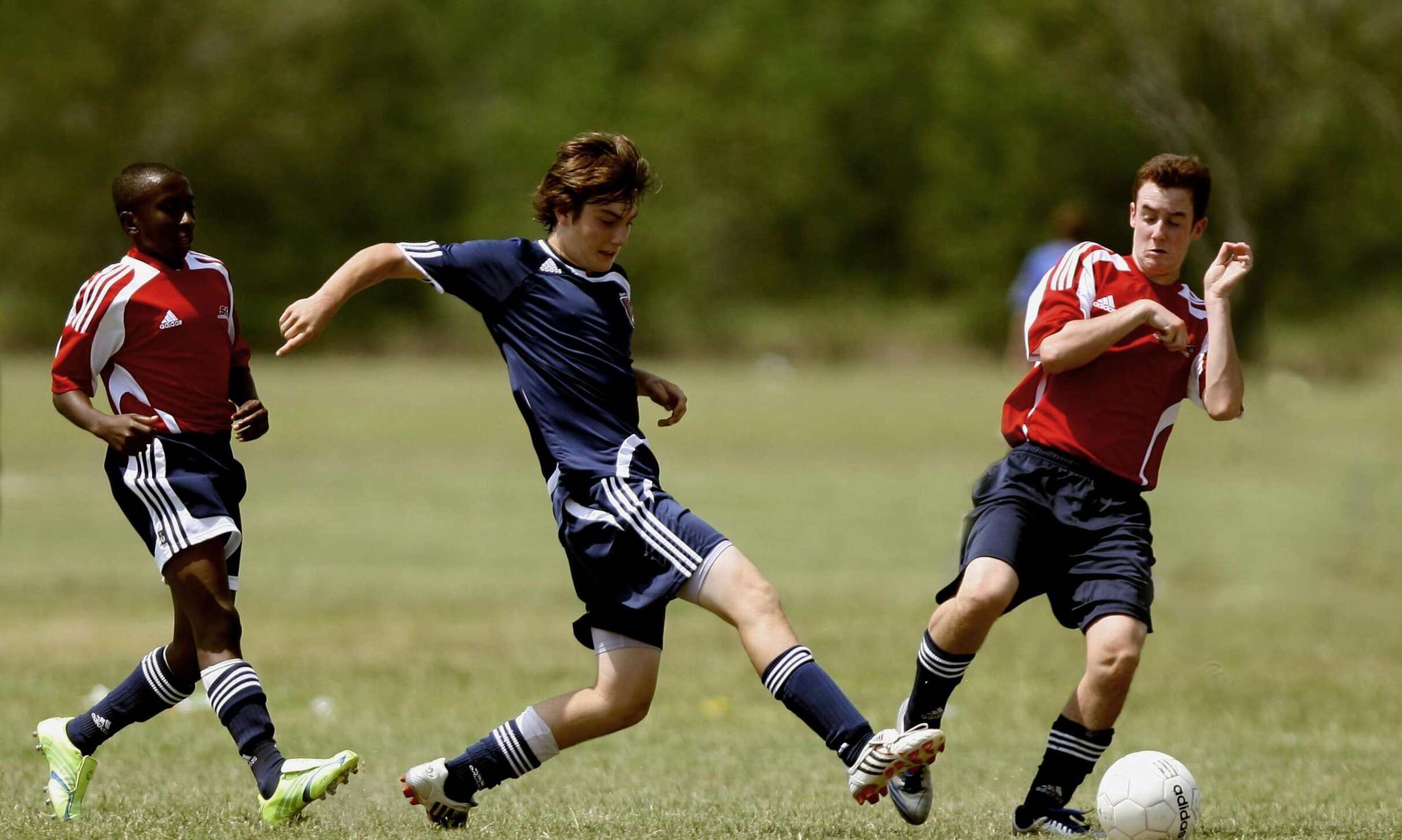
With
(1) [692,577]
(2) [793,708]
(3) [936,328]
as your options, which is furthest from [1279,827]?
(3) [936,328]

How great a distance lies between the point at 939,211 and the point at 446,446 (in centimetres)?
2741

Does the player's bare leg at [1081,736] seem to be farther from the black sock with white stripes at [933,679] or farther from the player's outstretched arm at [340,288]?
the player's outstretched arm at [340,288]

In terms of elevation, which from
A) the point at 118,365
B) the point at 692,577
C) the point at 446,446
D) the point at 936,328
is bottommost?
the point at 692,577

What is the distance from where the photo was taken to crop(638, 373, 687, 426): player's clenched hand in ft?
17.9

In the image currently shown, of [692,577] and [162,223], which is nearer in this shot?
[692,577]

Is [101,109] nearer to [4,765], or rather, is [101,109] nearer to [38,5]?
[38,5]

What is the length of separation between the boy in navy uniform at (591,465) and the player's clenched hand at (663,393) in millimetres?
160

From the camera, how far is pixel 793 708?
4.84 meters

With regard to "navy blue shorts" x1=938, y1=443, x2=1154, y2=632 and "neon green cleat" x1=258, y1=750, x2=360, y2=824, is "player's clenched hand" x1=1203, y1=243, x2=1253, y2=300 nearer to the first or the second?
"navy blue shorts" x1=938, y1=443, x2=1154, y2=632

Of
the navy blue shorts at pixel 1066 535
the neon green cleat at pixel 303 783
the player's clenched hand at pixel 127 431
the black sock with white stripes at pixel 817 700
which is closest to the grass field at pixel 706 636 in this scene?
the neon green cleat at pixel 303 783

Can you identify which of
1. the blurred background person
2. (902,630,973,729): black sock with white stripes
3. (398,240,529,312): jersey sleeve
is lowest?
(902,630,973,729): black sock with white stripes

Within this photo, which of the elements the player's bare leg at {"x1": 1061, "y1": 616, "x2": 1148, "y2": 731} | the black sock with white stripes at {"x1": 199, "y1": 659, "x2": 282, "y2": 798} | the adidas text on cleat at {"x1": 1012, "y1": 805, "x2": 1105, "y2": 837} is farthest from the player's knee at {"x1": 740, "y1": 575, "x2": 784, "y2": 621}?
the black sock with white stripes at {"x1": 199, "y1": 659, "x2": 282, "y2": 798}

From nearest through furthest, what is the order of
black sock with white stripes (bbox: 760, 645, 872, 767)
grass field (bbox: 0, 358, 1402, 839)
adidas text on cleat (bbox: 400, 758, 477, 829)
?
black sock with white stripes (bbox: 760, 645, 872, 767), adidas text on cleat (bbox: 400, 758, 477, 829), grass field (bbox: 0, 358, 1402, 839)

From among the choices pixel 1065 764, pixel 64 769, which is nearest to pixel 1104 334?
pixel 1065 764
